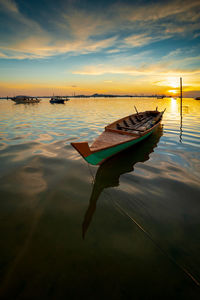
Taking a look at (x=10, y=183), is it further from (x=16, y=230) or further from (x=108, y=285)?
(x=108, y=285)

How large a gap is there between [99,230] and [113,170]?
3468mm

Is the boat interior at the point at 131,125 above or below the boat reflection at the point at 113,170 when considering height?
above

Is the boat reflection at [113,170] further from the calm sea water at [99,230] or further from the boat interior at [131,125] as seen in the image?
the boat interior at [131,125]

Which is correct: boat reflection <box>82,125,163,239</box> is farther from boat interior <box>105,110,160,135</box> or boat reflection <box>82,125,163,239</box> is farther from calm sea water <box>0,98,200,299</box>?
boat interior <box>105,110,160,135</box>

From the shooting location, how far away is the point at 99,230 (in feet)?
12.3

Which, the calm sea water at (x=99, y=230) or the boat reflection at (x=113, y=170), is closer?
the calm sea water at (x=99, y=230)

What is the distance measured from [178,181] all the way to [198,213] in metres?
1.72

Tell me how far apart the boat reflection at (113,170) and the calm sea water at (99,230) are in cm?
5

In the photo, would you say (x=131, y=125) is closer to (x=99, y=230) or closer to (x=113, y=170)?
(x=113, y=170)

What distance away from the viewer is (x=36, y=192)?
17.0 ft

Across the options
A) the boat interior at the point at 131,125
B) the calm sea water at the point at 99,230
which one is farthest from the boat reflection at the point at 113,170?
the boat interior at the point at 131,125

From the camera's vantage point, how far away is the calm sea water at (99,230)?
2.64 m

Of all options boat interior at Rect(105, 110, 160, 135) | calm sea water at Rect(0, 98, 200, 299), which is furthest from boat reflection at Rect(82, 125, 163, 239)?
boat interior at Rect(105, 110, 160, 135)

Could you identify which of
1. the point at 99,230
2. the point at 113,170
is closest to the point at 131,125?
the point at 113,170
